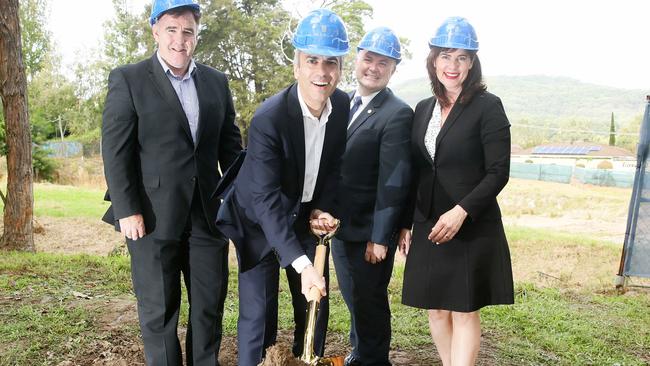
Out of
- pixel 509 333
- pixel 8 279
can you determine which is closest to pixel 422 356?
pixel 509 333

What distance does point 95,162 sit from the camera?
2858cm

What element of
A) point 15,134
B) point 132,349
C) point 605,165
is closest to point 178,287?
point 132,349

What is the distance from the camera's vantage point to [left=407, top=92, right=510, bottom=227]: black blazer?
2.80 metres

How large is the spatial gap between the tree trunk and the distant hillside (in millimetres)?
66316

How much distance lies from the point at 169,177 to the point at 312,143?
31.6 inches

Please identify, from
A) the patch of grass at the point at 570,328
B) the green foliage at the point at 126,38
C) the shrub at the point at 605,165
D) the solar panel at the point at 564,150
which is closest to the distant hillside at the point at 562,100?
the solar panel at the point at 564,150

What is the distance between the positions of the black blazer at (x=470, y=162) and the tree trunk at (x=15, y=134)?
5.68 m

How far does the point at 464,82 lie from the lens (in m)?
2.90

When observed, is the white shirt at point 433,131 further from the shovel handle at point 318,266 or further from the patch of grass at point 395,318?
the patch of grass at point 395,318

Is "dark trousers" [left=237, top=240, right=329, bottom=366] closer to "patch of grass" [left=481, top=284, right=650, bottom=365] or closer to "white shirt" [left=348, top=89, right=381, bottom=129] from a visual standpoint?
"white shirt" [left=348, top=89, right=381, bottom=129]

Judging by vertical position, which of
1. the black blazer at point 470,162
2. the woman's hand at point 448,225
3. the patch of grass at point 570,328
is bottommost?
the patch of grass at point 570,328

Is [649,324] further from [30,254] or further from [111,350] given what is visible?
[30,254]

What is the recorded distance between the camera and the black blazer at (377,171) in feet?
10.4

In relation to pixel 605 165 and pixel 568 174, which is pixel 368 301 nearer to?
pixel 568 174
